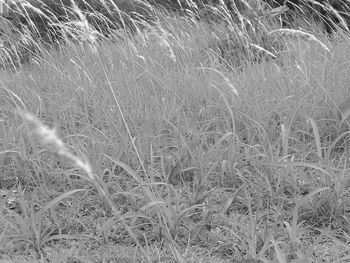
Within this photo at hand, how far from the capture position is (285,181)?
212 centimetres

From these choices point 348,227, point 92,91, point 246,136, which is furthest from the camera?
point 92,91

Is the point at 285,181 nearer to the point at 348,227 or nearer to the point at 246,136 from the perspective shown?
the point at 348,227

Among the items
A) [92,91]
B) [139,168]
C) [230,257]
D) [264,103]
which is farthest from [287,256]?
[92,91]

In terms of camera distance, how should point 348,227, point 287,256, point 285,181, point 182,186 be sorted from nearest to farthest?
point 287,256, point 348,227, point 285,181, point 182,186

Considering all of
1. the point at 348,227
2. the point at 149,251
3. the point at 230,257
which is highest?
the point at 149,251

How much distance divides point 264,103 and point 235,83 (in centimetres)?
45

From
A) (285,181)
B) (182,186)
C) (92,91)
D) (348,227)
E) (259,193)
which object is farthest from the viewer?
(92,91)

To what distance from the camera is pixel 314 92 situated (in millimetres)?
2814

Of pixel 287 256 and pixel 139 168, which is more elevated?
pixel 139 168

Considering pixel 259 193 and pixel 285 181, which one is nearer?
pixel 259 193

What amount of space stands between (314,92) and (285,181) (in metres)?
0.87

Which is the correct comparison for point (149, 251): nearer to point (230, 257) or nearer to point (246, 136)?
point (230, 257)

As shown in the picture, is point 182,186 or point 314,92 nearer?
point 182,186

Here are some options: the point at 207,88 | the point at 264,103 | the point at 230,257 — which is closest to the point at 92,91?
the point at 207,88
